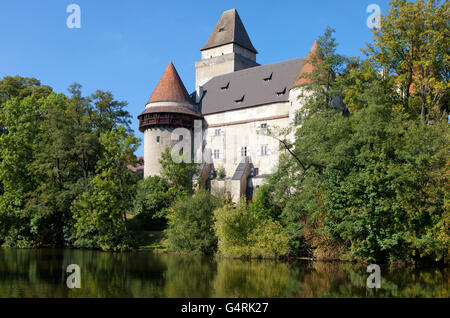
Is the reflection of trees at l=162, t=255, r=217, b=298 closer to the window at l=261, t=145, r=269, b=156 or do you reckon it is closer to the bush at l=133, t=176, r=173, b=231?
the bush at l=133, t=176, r=173, b=231

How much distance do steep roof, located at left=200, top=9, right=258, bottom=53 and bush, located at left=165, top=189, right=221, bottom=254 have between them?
23.9m

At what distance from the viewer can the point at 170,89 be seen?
131 feet

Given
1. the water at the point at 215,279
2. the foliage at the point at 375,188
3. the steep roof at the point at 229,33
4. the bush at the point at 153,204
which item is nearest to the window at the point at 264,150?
the bush at the point at 153,204

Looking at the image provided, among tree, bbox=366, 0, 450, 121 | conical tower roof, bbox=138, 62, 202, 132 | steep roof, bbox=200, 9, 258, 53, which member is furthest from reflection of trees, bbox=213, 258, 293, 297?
steep roof, bbox=200, 9, 258, 53

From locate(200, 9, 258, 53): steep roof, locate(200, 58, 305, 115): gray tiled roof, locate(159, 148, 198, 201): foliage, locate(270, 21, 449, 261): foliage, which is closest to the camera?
locate(270, 21, 449, 261): foliage

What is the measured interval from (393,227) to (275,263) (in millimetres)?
5316

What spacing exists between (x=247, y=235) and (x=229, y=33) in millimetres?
27970

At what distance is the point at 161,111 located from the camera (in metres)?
38.2

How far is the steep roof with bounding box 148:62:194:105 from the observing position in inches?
1550

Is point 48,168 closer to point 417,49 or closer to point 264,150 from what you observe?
point 264,150

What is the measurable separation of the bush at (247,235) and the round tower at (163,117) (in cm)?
1468

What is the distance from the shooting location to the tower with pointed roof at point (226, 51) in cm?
4584
